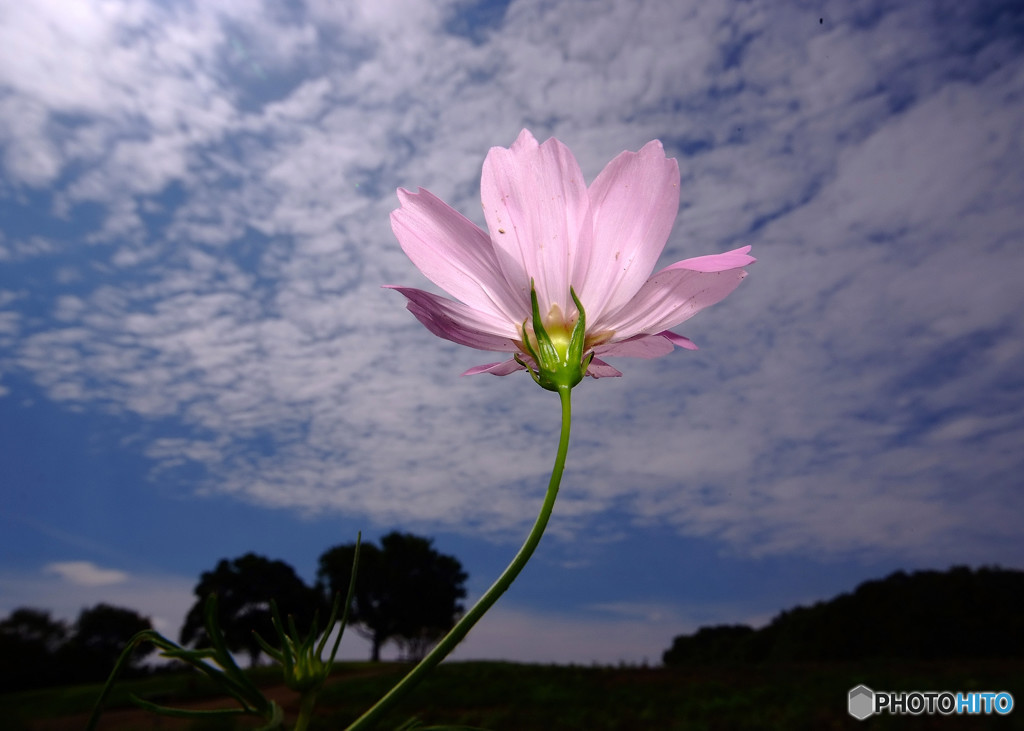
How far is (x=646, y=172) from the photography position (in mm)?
739

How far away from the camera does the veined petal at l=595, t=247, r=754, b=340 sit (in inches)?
28.4

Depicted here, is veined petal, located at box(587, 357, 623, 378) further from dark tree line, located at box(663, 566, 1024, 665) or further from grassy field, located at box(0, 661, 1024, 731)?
dark tree line, located at box(663, 566, 1024, 665)

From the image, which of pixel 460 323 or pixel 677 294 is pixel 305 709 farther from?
pixel 677 294

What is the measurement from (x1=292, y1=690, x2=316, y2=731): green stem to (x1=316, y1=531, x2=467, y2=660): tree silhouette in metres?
38.9

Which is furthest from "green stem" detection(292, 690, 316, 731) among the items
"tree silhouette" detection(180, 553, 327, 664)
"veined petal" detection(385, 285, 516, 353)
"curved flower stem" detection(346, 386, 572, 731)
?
"tree silhouette" detection(180, 553, 327, 664)

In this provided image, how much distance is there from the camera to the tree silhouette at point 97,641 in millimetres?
20953

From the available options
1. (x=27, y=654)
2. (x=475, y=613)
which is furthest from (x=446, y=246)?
(x=27, y=654)

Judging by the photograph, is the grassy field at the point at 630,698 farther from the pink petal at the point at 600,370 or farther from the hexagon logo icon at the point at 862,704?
the pink petal at the point at 600,370

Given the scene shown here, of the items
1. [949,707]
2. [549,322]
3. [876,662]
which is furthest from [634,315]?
[876,662]

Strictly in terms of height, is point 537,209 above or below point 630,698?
above

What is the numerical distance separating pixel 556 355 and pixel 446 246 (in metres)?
0.18

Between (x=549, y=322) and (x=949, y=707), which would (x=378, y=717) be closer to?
(x=549, y=322)

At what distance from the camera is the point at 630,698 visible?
14.7 metres

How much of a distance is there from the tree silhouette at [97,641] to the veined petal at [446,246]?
24.1 meters
